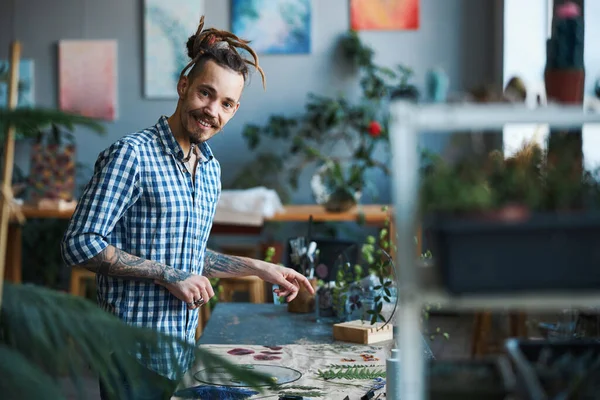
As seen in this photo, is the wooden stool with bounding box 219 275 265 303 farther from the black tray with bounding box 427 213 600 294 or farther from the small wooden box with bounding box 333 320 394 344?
the black tray with bounding box 427 213 600 294

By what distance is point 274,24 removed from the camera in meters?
5.78

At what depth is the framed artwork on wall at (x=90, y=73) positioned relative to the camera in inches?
233

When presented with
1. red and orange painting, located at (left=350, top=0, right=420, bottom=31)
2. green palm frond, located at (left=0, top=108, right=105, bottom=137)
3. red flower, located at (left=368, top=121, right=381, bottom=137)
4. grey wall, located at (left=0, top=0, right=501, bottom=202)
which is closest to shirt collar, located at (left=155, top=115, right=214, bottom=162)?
green palm frond, located at (left=0, top=108, right=105, bottom=137)

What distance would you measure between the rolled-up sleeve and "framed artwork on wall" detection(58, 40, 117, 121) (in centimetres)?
411

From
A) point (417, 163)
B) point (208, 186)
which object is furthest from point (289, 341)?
point (417, 163)

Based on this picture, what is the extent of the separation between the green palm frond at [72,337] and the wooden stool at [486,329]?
3.12m

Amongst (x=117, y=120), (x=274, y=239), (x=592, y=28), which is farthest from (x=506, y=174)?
(x=117, y=120)

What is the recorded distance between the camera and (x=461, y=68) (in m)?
5.75

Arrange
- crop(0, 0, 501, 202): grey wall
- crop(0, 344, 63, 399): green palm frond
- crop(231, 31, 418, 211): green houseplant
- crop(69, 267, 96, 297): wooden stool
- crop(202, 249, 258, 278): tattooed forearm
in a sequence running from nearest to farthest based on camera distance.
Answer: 1. crop(0, 344, 63, 399): green palm frond
2. crop(202, 249, 258, 278): tattooed forearm
3. crop(69, 267, 96, 297): wooden stool
4. crop(231, 31, 418, 211): green houseplant
5. crop(0, 0, 501, 202): grey wall

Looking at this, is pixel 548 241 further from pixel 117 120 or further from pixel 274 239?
pixel 117 120

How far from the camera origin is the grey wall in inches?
227

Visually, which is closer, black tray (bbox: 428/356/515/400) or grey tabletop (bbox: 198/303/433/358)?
black tray (bbox: 428/356/515/400)

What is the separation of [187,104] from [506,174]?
4.18ft

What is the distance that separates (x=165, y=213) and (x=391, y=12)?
13.6ft
